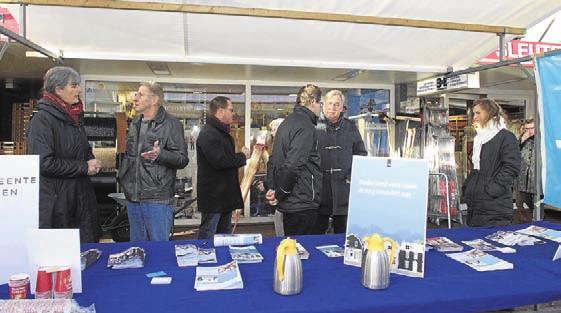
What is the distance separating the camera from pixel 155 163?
282cm

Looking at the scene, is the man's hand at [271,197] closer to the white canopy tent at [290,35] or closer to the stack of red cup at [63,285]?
the white canopy tent at [290,35]

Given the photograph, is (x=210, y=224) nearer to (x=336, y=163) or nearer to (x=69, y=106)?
(x=336, y=163)

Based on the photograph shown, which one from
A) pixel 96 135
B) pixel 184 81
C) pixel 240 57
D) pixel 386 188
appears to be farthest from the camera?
pixel 184 81

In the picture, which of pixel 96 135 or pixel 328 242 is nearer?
pixel 328 242

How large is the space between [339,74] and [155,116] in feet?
12.2

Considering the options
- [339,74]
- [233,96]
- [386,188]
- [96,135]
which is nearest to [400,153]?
[339,74]

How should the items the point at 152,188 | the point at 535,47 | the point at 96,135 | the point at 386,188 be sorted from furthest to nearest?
the point at 535,47
the point at 96,135
the point at 152,188
the point at 386,188

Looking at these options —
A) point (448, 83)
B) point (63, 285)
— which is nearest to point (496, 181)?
point (448, 83)

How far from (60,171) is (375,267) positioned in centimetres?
171

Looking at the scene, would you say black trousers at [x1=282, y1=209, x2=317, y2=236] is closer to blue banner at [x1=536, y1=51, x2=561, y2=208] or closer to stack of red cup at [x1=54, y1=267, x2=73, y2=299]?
blue banner at [x1=536, y1=51, x2=561, y2=208]

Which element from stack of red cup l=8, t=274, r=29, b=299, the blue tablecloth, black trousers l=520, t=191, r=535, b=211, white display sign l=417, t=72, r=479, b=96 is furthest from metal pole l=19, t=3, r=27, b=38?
black trousers l=520, t=191, r=535, b=211

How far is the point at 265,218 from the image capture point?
670cm

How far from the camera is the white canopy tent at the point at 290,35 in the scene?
291cm

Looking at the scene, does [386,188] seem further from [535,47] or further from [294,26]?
[535,47]
